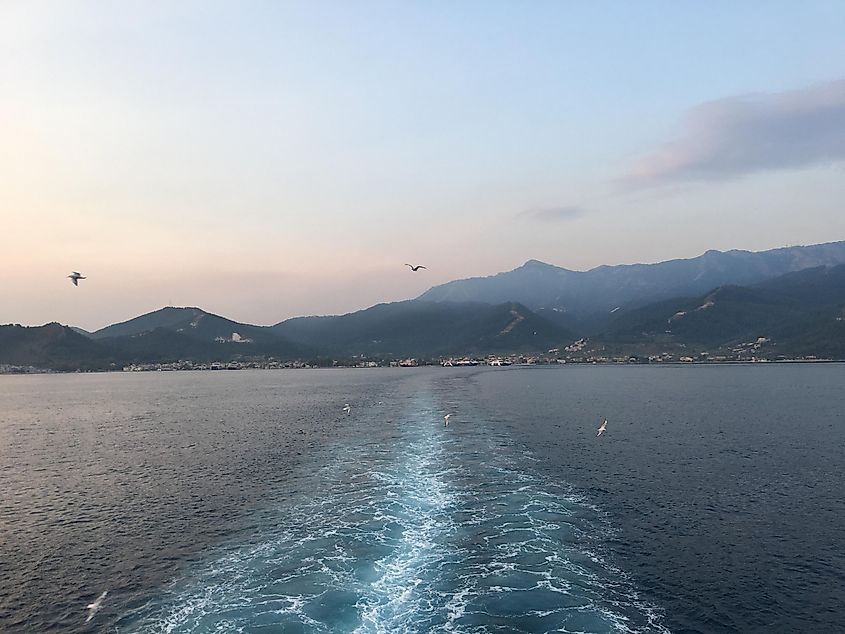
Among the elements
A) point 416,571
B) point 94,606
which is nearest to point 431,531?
point 416,571

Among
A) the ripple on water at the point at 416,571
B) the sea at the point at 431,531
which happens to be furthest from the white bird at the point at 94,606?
the ripple on water at the point at 416,571

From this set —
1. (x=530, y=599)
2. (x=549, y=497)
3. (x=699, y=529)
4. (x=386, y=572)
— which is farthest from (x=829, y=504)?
(x=386, y=572)

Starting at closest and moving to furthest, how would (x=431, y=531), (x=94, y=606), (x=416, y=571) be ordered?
(x=94, y=606), (x=416, y=571), (x=431, y=531)

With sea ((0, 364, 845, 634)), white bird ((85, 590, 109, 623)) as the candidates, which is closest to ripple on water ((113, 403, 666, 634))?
sea ((0, 364, 845, 634))

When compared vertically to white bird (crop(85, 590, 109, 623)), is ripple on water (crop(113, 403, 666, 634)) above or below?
below

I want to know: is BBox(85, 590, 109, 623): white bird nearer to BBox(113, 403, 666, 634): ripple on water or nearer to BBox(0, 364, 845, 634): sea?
BBox(0, 364, 845, 634): sea

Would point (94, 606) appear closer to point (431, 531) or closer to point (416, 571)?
point (416, 571)

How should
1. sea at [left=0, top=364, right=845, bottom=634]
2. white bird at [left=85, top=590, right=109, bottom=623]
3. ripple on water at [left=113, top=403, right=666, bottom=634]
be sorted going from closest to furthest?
ripple on water at [left=113, top=403, right=666, bottom=634] < sea at [left=0, top=364, right=845, bottom=634] < white bird at [left=85, top=590, right=109, bottom=623]

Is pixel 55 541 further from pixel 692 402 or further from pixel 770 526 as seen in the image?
pixel 692 402

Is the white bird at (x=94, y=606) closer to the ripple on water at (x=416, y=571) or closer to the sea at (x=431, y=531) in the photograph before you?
the sea at (x=431, y=531)
